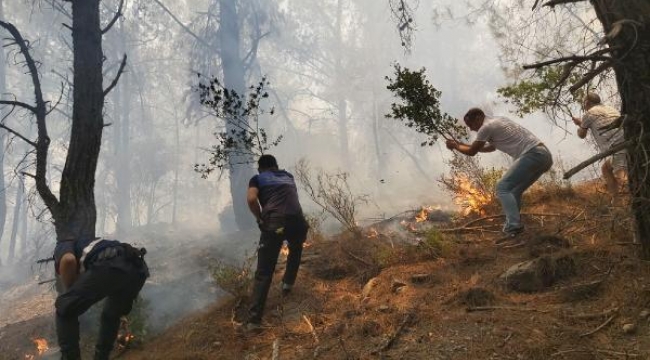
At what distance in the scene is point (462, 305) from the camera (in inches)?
143

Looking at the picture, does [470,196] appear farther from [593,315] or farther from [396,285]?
[593,315]

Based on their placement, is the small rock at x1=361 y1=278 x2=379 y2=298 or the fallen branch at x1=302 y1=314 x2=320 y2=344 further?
the small rock at x1=361 y1=278 x2=379 y2=298

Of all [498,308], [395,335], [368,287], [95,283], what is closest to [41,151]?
[95,283]

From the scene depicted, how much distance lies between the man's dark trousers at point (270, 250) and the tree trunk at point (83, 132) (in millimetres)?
2841

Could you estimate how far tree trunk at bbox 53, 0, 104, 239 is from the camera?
18.4ft

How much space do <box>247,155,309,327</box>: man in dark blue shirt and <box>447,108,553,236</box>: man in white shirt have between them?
6.28 feet

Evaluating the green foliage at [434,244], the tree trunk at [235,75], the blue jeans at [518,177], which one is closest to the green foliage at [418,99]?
the blue jeans at [518,177]

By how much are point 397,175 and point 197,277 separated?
23148 mm

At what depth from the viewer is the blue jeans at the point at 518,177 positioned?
4.70 metres

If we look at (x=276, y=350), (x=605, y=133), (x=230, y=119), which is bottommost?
(x=276, y=350)

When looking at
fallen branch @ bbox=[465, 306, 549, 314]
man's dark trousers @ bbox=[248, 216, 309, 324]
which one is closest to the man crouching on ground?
man's dark trousers @ bbox=[248, 216, 309, 324]

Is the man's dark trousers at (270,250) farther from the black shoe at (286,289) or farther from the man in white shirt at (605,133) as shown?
the man in white shirt at (605,133)

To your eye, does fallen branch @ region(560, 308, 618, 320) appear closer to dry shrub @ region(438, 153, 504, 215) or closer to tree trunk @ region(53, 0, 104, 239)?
dry shrub @ region(438, 153, 504, 215)

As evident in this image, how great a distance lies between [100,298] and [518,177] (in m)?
4.40
